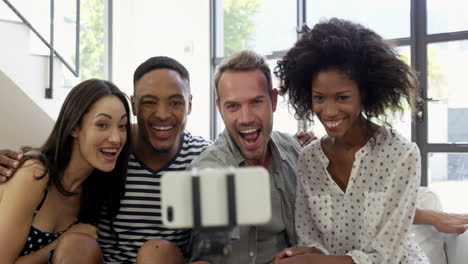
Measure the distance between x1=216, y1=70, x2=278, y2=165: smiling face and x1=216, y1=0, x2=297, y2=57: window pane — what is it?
10.6 ft

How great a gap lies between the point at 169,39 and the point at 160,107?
12.4 ft

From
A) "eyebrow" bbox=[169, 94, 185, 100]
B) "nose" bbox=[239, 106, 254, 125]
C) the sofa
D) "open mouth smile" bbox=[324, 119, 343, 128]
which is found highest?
"eyebrow" bbox=[169, 94, 185, 100]

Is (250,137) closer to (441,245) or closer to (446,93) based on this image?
(441,245)

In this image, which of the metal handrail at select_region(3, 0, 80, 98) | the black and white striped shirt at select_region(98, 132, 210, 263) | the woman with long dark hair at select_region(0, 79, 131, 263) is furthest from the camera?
the metal handrail at select_region(3, 0, 80, 98)

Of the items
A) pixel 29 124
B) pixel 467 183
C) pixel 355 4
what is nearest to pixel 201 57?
pixel 355 4

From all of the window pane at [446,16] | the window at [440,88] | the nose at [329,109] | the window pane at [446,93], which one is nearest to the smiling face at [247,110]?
the nose at [329,109]

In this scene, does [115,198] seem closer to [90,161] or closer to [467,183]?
[90,161]

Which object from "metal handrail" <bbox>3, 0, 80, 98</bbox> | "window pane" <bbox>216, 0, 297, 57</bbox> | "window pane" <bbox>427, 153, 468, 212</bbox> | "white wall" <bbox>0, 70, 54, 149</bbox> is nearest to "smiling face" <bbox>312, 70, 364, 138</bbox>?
"white wall" <bbox>0, 70, 54, 149</bbox>

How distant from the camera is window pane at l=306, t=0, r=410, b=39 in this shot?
413cm

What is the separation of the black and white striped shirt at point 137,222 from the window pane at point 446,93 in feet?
9.52

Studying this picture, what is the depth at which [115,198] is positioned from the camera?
1.73 metres

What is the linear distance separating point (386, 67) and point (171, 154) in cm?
86

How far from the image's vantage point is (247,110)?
5.35ft

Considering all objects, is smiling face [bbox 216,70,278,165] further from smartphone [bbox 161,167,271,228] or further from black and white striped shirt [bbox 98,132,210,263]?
smartphone [bbox 161,167,271,228]
